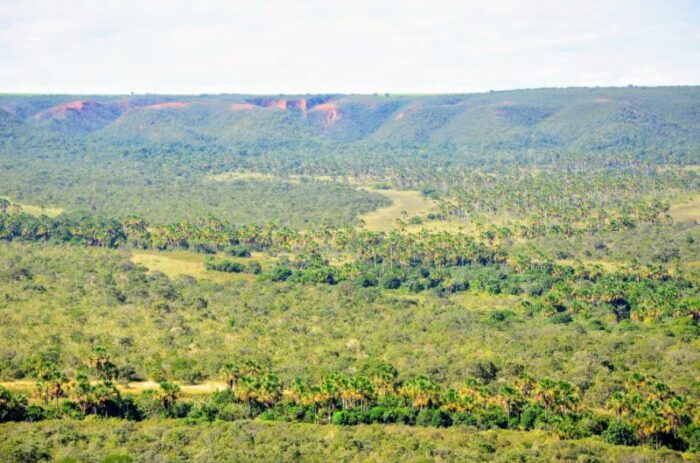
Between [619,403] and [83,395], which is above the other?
[83,395]

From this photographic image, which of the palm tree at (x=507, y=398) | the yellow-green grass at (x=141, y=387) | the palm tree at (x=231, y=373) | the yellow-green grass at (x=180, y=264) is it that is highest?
the palm tree at (x=231, y=373)

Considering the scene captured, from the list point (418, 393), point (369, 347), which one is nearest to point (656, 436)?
point (418, 393)

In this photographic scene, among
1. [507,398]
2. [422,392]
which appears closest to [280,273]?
[422,392]

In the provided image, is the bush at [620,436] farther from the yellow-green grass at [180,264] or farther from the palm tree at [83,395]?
the yellow-green grass at [180,264]

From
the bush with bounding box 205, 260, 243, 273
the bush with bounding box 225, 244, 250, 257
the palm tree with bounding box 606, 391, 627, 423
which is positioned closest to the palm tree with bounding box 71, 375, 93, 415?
the palm tree with bounding box 606, 391, 627, 423

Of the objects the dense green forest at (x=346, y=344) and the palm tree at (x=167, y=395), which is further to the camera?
the palm tree at (x=167, y=395)

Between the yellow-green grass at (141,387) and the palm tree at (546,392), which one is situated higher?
the palm tree at (546,392)

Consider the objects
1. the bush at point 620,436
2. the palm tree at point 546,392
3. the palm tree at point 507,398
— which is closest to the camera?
the bush at point 620,436

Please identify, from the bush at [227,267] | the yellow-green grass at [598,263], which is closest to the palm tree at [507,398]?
the yellow-green grass at [598,263]

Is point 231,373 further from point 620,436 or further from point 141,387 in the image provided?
point 620,436

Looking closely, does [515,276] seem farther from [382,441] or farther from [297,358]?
[382,441]

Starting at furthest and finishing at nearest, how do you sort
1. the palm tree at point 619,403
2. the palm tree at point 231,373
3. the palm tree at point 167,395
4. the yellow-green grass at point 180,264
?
the yellow-green grass at point 180,264 < the palm tree at point 231,373 < the palm tree at point 167,395 < the palm tree at point 619,403
